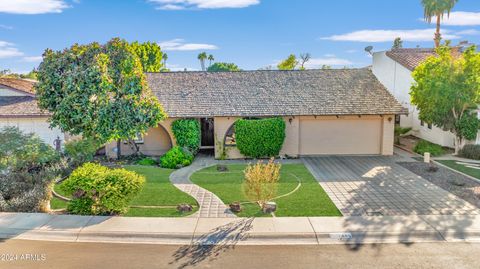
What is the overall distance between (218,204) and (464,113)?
654 inches

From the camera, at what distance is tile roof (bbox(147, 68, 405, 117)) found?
812 inches

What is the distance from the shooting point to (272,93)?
22.2m

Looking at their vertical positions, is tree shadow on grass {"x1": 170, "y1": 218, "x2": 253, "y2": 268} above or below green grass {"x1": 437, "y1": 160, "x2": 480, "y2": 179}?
below

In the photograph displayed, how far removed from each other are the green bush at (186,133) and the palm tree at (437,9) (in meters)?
29.8

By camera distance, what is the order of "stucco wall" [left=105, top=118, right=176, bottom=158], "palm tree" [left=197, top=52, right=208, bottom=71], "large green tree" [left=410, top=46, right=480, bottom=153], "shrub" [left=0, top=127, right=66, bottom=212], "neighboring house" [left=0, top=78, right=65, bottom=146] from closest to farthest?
"shrub" [left=0, top=127, right=66, bottom=212] < "large green tree" [left=410, top=46, right=480, bottom=153] < "neighboring house" [left=0, top=78, right=65, bottom=146] < "stucco wall" [left=105, top=118, right=176, bottom=158] < "palm tree" [left=197, top=52, right=208, bottom=71]

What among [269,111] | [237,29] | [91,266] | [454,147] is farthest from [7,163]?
[454,147]

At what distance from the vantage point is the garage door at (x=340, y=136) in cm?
2123

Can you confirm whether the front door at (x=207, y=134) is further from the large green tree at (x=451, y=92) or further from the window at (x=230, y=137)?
the large green tree at (x=451, y=92)

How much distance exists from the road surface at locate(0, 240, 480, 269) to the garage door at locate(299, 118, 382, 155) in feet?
40.5

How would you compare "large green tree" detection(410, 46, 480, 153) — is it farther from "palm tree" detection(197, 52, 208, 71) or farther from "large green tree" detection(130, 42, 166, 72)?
"palm tree" detection(197, 52, 208, 71)

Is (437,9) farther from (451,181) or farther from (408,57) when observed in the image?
(451,181)

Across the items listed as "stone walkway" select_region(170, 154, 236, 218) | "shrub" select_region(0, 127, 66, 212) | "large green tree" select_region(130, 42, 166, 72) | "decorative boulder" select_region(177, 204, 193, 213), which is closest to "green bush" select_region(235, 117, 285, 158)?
"stone walkway" select_region(170, 154, 236, 218)

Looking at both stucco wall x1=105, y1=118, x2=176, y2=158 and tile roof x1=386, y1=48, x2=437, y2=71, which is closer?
stucco wall x1=105, y1=118, x2=176, y2=158

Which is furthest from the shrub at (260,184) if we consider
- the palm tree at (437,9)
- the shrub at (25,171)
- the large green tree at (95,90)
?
the palm tree at (437,9)
